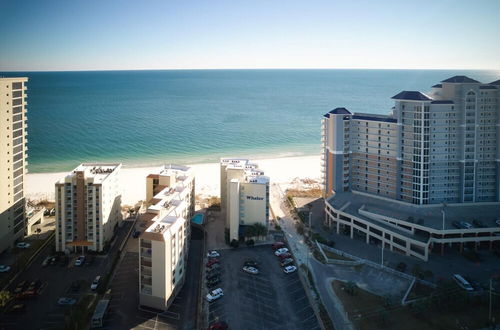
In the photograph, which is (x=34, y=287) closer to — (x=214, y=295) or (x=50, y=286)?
(x=50, y=286)

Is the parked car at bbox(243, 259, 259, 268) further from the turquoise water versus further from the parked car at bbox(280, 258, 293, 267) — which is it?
the turquoise water

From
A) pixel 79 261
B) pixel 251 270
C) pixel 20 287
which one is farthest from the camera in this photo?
pixel 79 261

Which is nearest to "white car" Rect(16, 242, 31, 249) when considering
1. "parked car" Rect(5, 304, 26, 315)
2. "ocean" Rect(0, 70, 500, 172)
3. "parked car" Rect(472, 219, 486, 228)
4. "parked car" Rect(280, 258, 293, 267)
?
"parked car" Rect(5, 304, 26, 315)

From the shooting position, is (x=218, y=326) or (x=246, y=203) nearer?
(x=218, y=326)

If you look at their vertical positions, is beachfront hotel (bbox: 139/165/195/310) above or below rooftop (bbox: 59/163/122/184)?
below

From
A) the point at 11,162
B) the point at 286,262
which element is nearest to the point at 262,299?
the point at 286,262

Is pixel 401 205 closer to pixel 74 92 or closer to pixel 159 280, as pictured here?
pixel 159 280
